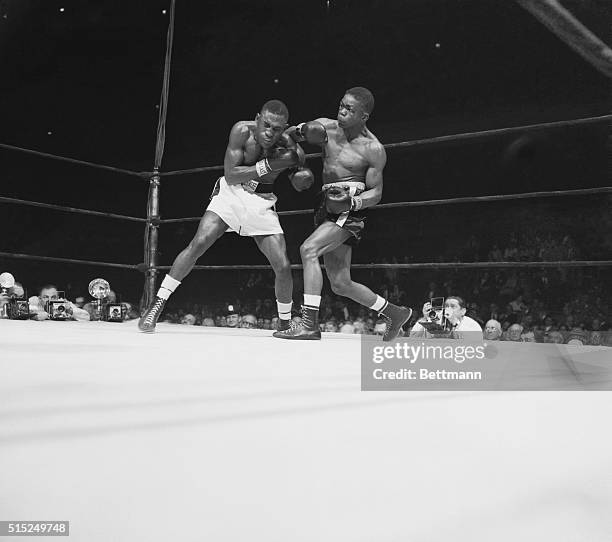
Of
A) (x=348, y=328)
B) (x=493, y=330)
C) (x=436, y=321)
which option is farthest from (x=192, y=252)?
(x=493, y=330)

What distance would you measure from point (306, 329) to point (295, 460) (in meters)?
1.94

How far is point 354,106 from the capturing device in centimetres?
267

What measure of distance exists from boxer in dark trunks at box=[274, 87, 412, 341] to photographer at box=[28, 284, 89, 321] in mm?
1342

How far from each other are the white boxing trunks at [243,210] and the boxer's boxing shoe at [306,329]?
396 millimetres

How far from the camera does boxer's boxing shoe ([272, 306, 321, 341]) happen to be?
8.41 ft

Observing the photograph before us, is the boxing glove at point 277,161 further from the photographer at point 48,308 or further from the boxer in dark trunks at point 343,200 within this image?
the photographer at point 48,308

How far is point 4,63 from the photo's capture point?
4.09m

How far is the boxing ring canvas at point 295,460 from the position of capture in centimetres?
48

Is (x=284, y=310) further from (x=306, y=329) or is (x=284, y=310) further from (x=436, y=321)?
(x=436, y=321)

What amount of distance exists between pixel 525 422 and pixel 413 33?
345 cm

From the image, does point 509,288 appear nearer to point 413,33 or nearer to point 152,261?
point 413,33

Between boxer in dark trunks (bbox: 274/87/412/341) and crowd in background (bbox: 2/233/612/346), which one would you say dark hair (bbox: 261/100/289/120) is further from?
crowd in background (bbox: 2/233/612/346)

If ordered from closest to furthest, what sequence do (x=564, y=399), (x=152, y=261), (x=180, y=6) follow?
1. (x=564, y=399)
2. (x=152, y=261)
3. (x=180, y=6)

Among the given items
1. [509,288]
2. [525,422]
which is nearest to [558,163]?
[509,288]
